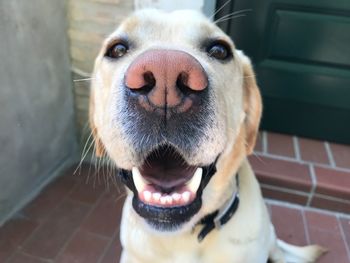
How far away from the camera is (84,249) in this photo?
7.31 feet

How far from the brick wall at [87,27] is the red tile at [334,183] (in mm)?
1726

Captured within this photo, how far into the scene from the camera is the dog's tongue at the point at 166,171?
1.20 meters

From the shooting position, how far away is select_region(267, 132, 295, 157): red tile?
2.78m

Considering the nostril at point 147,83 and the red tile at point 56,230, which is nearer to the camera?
the nostril at point 147,83

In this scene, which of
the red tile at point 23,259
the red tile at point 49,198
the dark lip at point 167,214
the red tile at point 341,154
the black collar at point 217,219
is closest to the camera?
the dark lip at point 167,214

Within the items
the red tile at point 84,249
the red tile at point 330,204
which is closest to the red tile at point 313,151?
the red tile at point 330,204

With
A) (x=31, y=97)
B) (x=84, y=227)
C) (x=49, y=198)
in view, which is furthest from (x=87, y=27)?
(x=84, y=227)

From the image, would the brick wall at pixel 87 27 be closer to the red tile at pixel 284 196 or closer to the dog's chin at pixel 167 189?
the dog's chin at pixel 167 189

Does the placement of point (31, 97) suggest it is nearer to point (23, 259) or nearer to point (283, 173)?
point (23, 259)

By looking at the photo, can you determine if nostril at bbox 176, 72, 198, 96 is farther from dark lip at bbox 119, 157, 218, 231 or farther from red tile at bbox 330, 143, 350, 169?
red tile at bbox 330, 143, 350, 169

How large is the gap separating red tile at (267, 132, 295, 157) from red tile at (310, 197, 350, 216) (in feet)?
1.22

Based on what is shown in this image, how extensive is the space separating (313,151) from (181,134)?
6.84 ft

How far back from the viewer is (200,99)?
39.1 inches

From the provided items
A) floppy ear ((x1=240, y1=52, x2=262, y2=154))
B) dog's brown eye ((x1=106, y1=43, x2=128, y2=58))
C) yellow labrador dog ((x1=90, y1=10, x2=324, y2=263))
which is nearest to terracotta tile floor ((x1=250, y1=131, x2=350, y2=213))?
yellow labrador dog ((x1=90, y1=10, x2=324, y2=263))
